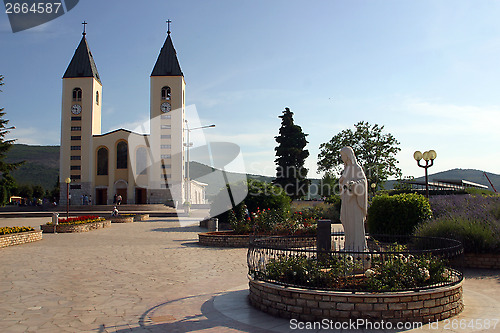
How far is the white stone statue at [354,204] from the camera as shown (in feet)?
25.2

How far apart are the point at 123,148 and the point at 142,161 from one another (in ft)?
12.8

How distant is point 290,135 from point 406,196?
1287 inches

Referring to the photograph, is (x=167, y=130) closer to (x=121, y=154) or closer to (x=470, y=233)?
(x=121, y=154)

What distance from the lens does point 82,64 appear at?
2402 inches

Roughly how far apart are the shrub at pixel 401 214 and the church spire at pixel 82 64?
5589cm

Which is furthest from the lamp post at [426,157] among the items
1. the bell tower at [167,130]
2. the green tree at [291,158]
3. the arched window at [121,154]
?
the arched window at [121,154]

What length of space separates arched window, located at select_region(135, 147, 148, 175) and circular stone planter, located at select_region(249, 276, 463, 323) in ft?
181

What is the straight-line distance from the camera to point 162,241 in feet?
57.1

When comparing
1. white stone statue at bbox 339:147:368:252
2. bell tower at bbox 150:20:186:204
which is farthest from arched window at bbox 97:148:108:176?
white stone statue at bbox 339:147:368:252

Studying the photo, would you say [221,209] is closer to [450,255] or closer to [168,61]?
[450,255]

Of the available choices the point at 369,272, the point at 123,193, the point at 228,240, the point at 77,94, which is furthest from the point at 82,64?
the point at 369,272

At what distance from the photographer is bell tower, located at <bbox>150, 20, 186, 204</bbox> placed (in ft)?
191

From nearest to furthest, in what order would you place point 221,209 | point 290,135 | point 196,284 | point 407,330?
point 407,330 → point 196,284 → point 221,209 → point 290,135

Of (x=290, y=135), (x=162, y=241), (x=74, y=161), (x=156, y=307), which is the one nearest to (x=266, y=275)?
(x=156, y=307)
